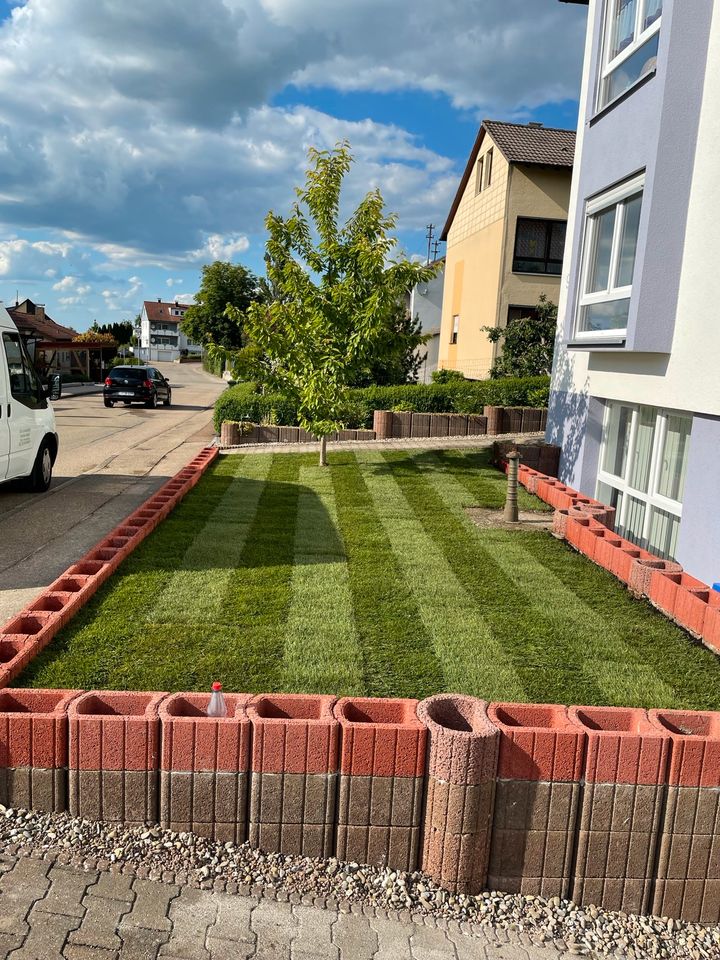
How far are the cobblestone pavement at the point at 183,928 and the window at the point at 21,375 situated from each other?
816cm

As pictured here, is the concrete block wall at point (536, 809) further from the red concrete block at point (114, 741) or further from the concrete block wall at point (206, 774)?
the red concrete block at point (114, 741)

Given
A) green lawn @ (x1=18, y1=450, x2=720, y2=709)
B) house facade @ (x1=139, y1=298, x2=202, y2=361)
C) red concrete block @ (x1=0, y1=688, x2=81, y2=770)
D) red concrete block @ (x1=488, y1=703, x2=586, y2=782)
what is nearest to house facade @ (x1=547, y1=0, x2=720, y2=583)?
green lawn @ (x1=18, y1=450, x2=720, y2=709)

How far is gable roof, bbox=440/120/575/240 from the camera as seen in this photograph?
81.3 ft

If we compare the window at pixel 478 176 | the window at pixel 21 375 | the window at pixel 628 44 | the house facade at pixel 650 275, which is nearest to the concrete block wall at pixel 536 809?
the house facade at pixel 650 275

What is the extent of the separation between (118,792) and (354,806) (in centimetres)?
114

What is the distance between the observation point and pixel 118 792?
3.76 meters

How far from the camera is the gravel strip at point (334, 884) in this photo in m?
3.53

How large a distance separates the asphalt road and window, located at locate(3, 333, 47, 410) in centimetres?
142

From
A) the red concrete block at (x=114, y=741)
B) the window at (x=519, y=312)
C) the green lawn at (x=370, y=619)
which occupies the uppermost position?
the window at (x=519, y=312)

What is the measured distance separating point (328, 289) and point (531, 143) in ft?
52.4

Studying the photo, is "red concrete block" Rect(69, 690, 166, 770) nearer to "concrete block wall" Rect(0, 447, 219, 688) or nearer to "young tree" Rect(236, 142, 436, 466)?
"concrete block wall" Rect(0, 447, 219, 688)

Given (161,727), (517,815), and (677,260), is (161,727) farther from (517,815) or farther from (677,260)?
(677,260)

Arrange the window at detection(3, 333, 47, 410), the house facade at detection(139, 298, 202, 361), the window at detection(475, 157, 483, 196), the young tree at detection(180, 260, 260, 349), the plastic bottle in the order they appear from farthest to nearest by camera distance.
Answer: the house facade at detection(139, 298, 202, 361) → the young tree at detection(180, 260, 260, 349) → the window at detection(475, 157, 483, 196) → the window at detection(3, 333, 47, 410) → the plastic bottle

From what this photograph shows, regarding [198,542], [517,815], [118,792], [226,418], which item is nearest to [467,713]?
[517,815]
